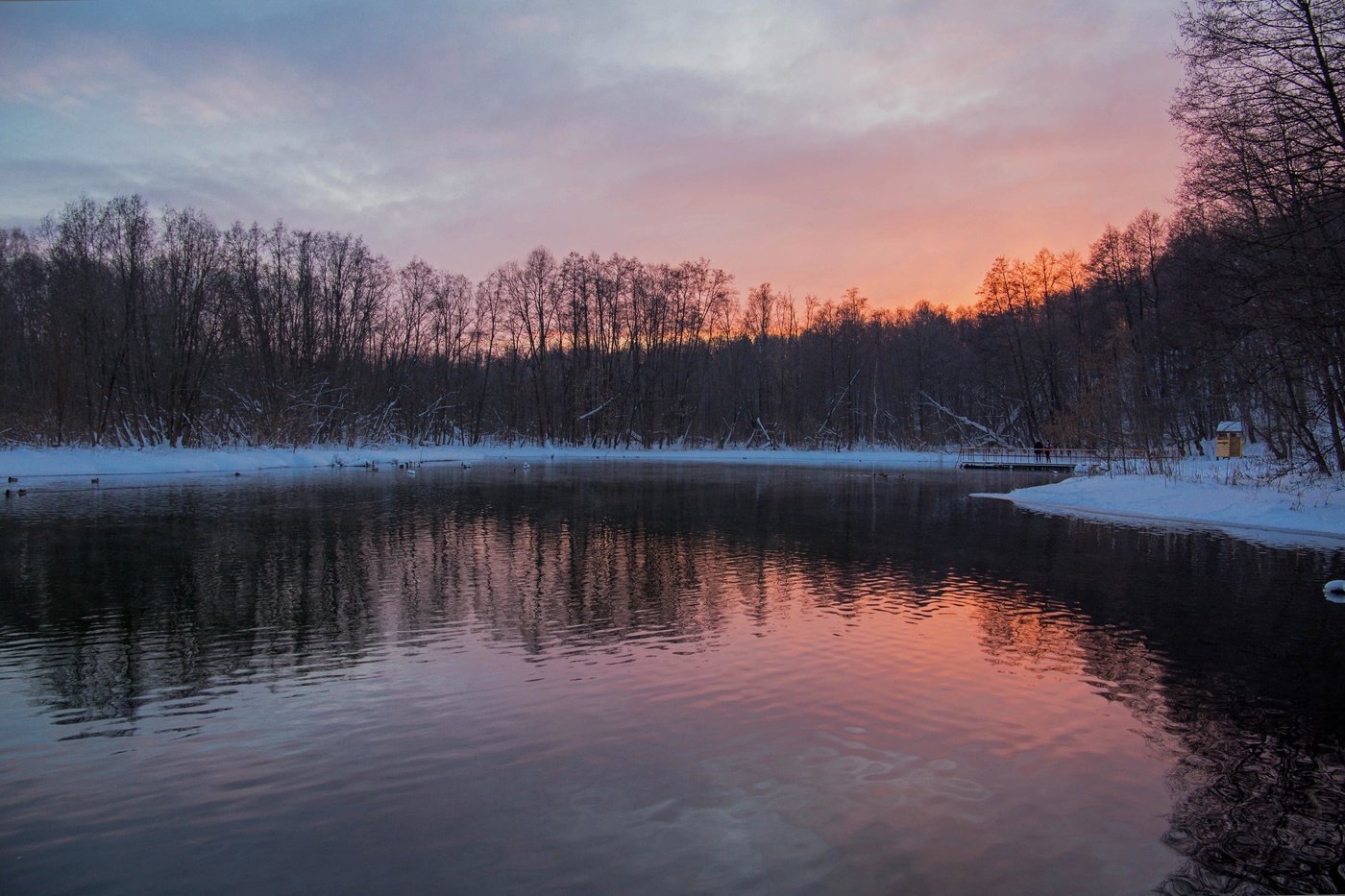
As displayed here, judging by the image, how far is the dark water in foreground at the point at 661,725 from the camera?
4883 mm

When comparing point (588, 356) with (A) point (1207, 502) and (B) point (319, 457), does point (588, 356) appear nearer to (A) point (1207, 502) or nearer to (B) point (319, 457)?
(B) point (319, 457)

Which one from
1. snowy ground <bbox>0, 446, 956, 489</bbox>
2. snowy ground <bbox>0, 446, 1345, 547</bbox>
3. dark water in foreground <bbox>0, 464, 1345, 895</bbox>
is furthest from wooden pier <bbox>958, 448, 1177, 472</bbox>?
dark water in foreground <bbox>0, 464, 1345, 895</bbox>

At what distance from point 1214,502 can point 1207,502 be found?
10.7 inches

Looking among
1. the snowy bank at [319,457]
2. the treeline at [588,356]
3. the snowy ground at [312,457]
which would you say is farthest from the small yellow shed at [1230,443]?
the snowy bank at [319,457]

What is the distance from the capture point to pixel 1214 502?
24.3 meters

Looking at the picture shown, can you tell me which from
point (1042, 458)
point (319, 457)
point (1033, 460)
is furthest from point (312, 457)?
point (1042, 458)

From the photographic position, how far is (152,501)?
26.2 m

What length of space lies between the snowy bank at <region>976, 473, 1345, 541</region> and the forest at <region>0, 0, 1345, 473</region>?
1860mm

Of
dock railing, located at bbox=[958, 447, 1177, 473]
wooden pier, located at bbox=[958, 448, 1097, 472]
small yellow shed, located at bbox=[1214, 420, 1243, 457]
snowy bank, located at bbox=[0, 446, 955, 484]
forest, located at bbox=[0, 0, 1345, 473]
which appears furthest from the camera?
wooden pier, located at bbox=[958, 448, 1097, 472]

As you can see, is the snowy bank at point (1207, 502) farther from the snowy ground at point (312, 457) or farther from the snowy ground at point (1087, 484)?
the snowy ground at point (312, 457)

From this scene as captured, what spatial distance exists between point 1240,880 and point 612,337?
79854 millimetres

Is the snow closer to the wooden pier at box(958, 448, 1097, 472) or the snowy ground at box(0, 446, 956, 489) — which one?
the wooden pier at box(958, 448, 1097, 472)

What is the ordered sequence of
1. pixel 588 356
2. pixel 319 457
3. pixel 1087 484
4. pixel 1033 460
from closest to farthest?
pixel 1087 484, pixel 319 457, pixel 1033 460, pixel 588 356

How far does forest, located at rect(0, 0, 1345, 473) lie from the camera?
59.8 feet
